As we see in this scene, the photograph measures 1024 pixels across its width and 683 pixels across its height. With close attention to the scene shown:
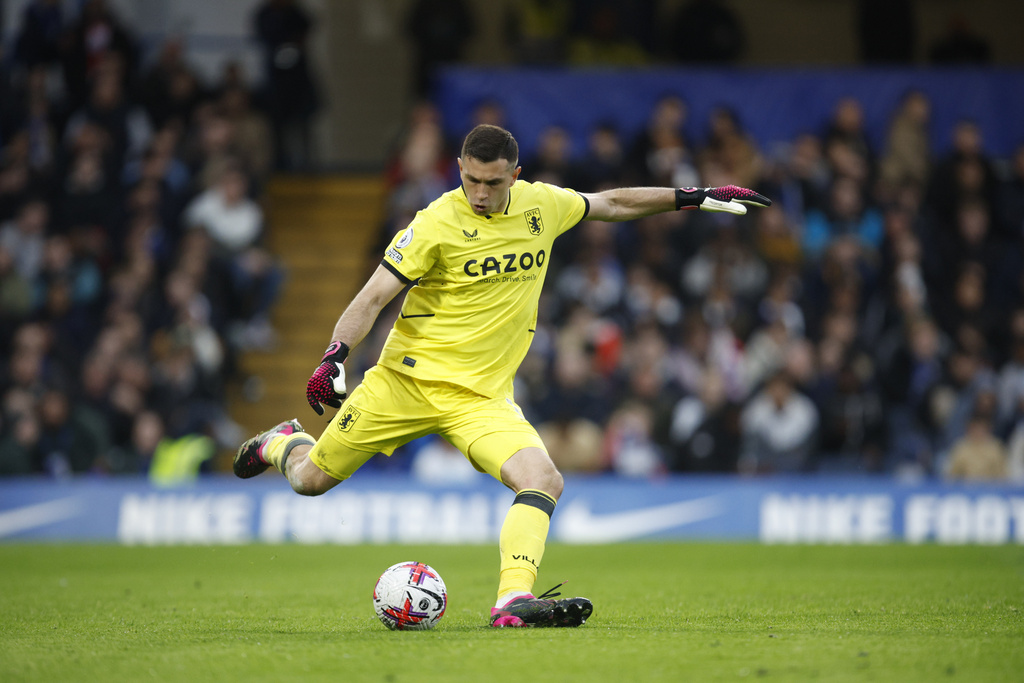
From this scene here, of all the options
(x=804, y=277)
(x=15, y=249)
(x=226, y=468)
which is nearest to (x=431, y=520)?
(x=226, y=468)

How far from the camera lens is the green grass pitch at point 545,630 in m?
5.42

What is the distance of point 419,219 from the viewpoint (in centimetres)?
707

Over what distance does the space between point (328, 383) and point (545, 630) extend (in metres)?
1.63

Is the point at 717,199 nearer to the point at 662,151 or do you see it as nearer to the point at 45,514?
the point at 662,151

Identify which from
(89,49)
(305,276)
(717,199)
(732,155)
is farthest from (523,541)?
(89,49)

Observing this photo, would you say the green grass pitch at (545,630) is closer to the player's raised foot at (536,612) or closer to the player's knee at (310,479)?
the player's raised foot at (536,612)

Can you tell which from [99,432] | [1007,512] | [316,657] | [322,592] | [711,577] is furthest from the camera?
[99,432]

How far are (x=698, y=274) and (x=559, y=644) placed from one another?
1093 cm

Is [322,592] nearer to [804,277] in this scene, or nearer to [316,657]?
[316,657]

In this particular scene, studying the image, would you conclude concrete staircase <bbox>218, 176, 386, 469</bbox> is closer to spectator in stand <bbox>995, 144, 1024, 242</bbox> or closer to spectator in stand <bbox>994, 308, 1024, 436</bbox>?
spectator in stand <bbox>994, 308, 1024, 436</bbox>

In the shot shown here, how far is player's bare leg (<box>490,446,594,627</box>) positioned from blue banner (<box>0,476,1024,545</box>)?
7391mm

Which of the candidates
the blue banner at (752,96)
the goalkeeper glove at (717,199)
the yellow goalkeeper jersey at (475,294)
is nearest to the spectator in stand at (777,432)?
the blue banner at (752,96)

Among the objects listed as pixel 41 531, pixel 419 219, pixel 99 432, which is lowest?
pixel 41 531

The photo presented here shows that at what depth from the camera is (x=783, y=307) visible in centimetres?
1605
